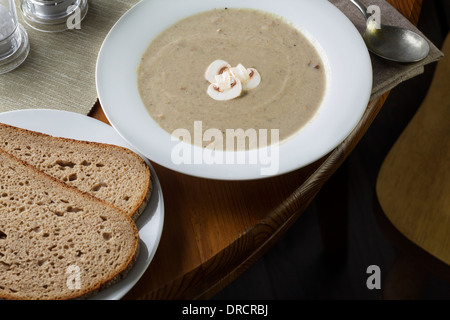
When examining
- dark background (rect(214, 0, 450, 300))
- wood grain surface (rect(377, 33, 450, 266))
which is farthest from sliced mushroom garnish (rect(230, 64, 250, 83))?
dark background (rect(214, 0, 450, 300))

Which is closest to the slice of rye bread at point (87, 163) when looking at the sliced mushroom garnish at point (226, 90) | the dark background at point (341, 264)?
the sliced mushroom garnish at point (226, 90)

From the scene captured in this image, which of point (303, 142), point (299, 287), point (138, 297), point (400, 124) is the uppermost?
point (303, 142)

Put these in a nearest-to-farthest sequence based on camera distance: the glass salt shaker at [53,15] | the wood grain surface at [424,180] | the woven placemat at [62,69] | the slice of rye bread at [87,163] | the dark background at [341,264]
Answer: the slice of rye bread at [87,163] < the woven placemat at [62,69] < the glass salt shaker at [53,15] < the wood grain surface at [424,180] < the dark background at [341,264]

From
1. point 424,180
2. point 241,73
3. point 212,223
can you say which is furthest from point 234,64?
point 424,180

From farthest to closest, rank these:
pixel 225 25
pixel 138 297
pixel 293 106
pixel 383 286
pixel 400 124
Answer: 1. pixel 400 124
2. pixel 383 286
3. pixel 225 25
4. pixel 293 106
5. pixel 138 297

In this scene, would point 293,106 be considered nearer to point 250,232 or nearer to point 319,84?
point 319,84

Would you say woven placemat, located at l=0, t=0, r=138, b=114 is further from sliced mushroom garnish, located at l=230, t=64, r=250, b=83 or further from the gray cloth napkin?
the gray cloth napkin

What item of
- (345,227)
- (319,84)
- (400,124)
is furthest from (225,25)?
(400,124)

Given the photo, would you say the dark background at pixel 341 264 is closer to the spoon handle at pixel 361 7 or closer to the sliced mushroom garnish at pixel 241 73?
the spoon handle at pixel 361 7
